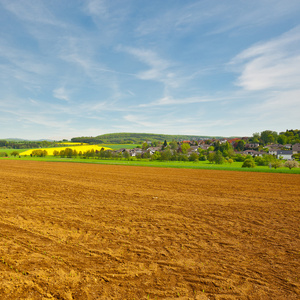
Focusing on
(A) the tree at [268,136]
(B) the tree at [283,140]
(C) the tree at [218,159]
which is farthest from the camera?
(A) the tree at [268,136]

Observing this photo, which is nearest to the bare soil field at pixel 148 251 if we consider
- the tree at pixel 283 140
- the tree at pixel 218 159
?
the tree at pixel 218 159

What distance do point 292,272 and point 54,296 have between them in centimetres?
676

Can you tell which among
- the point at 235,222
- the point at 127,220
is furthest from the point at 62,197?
the point at 235,222

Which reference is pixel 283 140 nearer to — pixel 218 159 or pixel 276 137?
pixel 276 137

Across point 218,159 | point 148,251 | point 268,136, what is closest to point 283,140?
point 268,136

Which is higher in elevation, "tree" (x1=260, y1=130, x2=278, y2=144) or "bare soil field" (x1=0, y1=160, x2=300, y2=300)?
"tree" (x1=260, y1=130, x2=278, y2=144)

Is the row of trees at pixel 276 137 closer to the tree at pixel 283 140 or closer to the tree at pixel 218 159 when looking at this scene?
the tree at pixel 283 140

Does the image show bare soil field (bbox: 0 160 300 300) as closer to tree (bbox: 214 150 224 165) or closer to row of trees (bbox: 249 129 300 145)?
tree (bbox: 214 150 224 165)

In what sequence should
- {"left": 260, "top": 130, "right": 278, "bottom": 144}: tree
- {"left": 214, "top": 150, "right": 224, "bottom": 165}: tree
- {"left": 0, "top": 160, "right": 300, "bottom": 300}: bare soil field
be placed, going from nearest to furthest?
{"left": 0, "top": 160, "right": 300, "bottom": 300}: bare soil field < {"left": 214, "top": 150, "right": 224, "bottom": 165}: tree < {"left": 260, "top": 130, "right": 278, "bottom": 144}: tree

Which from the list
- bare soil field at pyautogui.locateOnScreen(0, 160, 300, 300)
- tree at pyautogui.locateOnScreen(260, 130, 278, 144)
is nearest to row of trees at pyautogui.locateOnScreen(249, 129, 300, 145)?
tree at pyautogui.locateOnScreen(260, 130, 278, 144)

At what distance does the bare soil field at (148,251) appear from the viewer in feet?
17.5

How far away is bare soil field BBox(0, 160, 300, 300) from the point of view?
532 cm

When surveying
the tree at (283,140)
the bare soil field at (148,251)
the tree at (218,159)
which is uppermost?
the tree at (283,140)

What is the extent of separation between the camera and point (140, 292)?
17.0 ft
